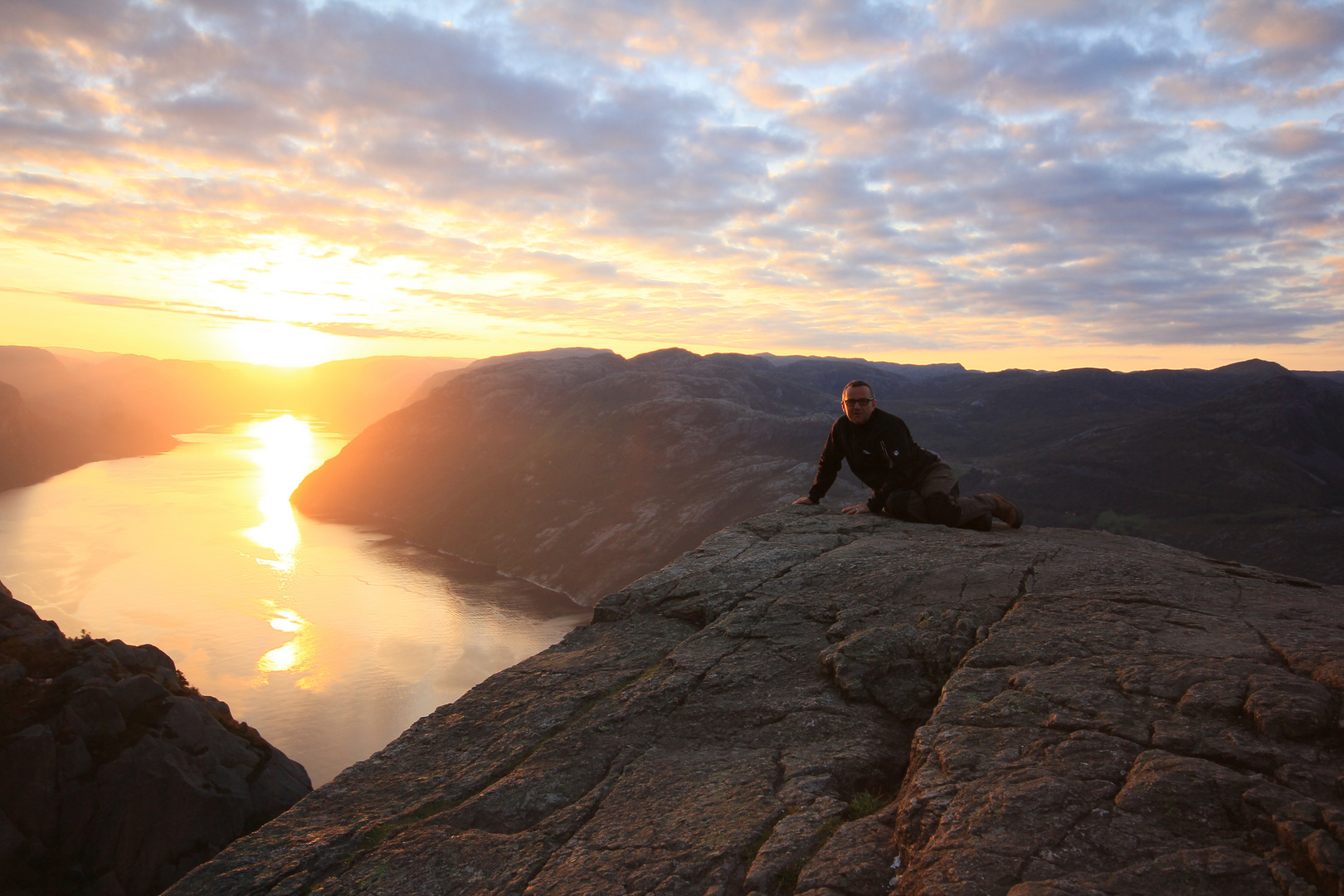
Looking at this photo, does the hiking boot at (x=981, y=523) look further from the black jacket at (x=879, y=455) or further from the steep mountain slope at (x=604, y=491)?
the steep mountain slope at (x=604, y=491)

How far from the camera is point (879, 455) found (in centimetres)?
1483

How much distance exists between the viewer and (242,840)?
7910 millimetres

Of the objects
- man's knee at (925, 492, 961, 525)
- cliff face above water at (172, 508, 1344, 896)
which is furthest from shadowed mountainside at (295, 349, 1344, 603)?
cliff face above water at (172, 508, 1344, 896)

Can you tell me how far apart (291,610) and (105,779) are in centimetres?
7579

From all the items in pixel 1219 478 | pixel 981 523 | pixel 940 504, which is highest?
pixel 940 504

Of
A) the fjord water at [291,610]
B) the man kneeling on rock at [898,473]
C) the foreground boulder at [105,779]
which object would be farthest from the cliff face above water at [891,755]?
the fjord water at [291,610]

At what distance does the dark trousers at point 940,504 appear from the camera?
14891mm

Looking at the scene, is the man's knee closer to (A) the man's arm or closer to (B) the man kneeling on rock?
(B) the man kneeling on rock

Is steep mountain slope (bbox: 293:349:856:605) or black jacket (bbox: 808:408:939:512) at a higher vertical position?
black jacket (bbox: 808:408:939:512)

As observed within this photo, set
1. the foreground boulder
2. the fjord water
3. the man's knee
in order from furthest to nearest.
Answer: the fjord water → the foreground boulder → the man's knee

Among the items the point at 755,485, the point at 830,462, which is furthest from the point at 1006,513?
the point at 755,485

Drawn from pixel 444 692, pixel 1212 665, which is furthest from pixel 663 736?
pixel 444 692

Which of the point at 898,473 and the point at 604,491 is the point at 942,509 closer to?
the point at 898,473

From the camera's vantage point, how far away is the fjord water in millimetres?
82625
